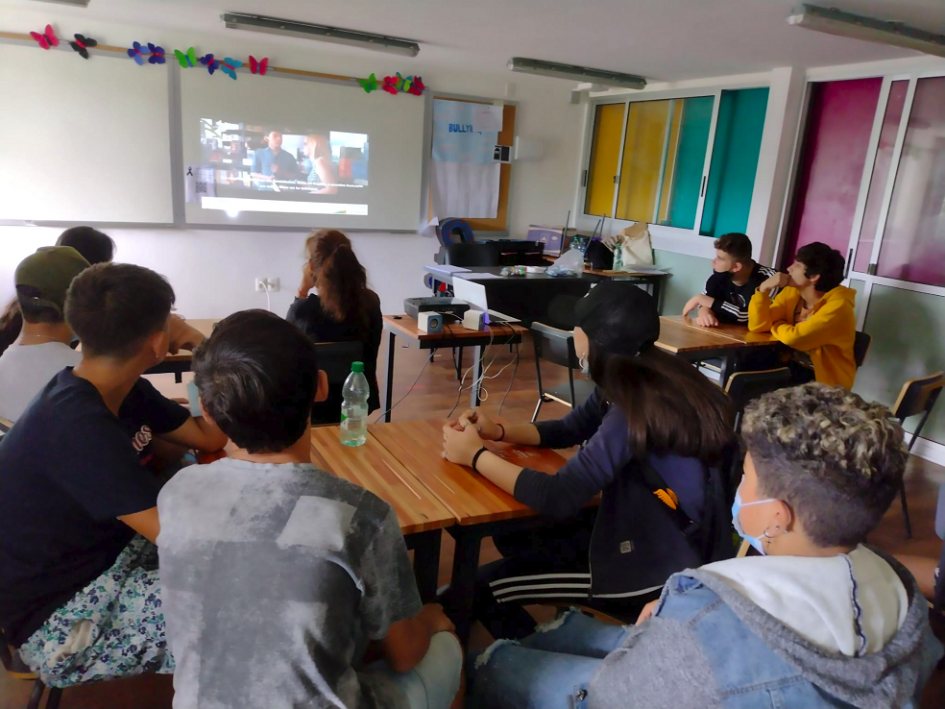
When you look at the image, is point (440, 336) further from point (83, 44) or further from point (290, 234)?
point (83, 44)

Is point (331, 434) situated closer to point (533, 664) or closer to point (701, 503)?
point (533, 664)

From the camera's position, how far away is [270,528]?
0.91m

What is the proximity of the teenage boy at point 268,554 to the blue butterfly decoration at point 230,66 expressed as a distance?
16.3 ft

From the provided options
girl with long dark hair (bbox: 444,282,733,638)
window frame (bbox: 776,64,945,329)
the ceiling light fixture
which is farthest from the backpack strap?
window frame (bbox: 776,64,945,329)

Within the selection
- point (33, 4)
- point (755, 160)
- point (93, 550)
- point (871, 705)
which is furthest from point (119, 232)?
point (871, 705)

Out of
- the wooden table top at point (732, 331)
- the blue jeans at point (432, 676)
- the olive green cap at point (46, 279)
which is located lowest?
the blue jeans at point (432, 676)

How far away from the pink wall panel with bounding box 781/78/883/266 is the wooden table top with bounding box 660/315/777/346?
1.38 meters

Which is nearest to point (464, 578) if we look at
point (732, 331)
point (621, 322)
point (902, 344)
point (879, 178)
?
point (621, 322)

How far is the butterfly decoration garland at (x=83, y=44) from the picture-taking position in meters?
4.81

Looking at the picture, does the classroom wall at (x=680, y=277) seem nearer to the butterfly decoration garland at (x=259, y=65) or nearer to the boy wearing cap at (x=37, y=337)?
the butterfly decoration garland at (x=259, y=65)

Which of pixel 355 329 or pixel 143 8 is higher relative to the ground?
pixel 143 8

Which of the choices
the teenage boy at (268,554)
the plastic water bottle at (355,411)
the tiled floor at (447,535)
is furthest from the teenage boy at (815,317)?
the teenage boy at (268,554)

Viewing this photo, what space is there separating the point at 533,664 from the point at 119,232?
5153 mm

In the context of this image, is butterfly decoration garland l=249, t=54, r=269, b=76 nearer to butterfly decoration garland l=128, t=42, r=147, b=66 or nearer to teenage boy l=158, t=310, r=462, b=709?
butterfly decoration garland l=128, t=42, r=147, b=66
